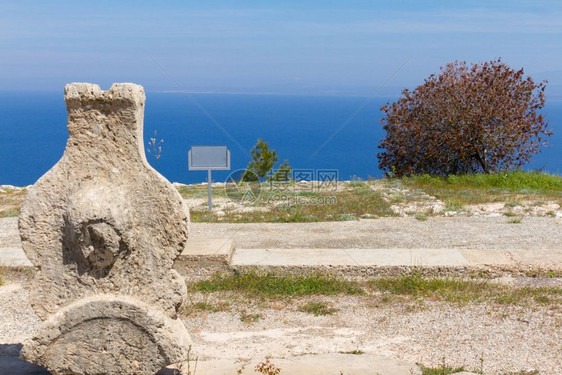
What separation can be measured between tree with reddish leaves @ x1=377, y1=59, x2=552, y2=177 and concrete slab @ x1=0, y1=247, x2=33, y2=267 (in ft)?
36.7

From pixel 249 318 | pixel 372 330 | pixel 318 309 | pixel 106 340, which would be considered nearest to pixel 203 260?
pixel 249 318

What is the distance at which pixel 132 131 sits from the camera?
13.4 feet

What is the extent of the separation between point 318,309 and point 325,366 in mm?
1865

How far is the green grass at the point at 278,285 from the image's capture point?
6930 mm

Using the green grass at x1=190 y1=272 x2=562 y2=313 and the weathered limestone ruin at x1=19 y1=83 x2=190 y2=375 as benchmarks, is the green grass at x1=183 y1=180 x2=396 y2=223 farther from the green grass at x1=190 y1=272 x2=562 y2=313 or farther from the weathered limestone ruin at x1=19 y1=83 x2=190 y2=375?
the weathered limestone ruin at x1=19 y1=83 x2=190 y2=375

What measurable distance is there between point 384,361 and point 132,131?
8.64 feet

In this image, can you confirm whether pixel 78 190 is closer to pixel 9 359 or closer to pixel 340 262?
pixel 9 359

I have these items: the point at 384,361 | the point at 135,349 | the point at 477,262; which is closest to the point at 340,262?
the point at 477,262

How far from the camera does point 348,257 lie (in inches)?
308

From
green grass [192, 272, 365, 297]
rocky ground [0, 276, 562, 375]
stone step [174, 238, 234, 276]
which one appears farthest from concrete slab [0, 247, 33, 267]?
green grass [192, 272, 365, 297]

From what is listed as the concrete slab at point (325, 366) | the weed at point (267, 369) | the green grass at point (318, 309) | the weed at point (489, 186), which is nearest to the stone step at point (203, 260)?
the green grass at point (318, 309)

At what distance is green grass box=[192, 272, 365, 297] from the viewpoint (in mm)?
6930

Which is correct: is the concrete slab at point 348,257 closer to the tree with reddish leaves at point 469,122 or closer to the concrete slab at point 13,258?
the concrete slab at point 13,258

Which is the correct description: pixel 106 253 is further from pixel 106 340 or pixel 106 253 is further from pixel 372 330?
pixel 372 330
